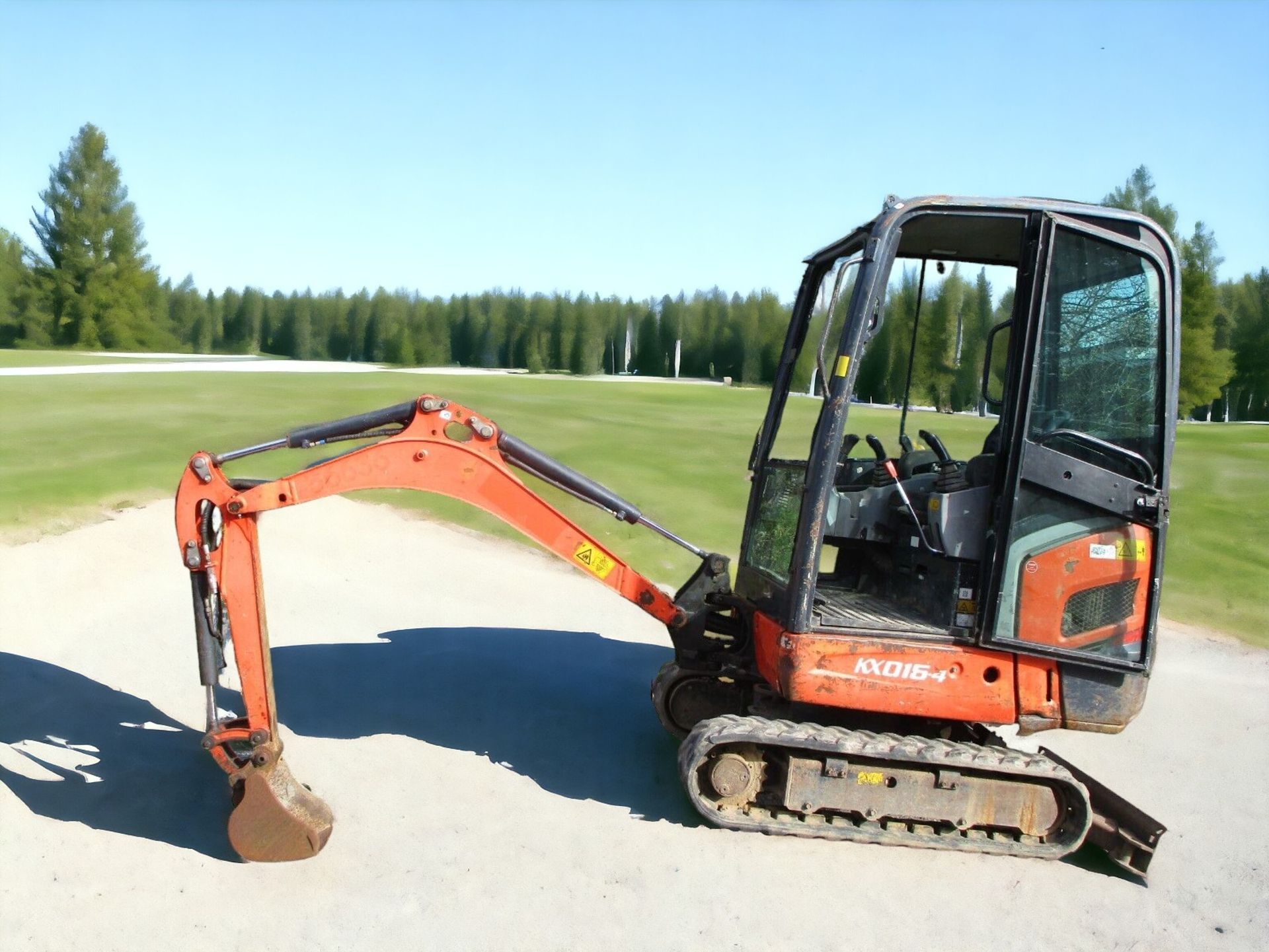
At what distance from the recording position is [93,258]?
4253 centimetres

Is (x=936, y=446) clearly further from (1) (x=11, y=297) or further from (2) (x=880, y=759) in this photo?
(1) (x=11, y=297)

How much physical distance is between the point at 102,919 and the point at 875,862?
3427mm

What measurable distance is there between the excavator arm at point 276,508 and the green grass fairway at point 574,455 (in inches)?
51.1

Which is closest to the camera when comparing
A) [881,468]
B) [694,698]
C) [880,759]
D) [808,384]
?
[880,759]

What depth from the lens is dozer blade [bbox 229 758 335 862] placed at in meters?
4.69

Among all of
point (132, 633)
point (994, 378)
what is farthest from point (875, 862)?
point (132, 633)

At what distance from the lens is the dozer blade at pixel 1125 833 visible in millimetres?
4996

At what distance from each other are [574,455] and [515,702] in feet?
23.0

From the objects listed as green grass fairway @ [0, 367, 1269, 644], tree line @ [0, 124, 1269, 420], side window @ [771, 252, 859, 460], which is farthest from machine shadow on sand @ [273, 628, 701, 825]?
tree line @ [0, 124, 1269, 420]

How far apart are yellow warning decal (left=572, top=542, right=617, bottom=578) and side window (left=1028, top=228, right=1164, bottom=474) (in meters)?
2.23

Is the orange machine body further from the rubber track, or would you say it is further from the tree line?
the tree line

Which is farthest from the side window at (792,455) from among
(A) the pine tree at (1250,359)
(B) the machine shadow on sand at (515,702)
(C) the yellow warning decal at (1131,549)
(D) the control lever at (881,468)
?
(A) the pine tree at (1250,359)

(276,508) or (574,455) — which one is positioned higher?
(276,508)

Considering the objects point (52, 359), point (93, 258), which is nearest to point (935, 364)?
point (52, 359)
